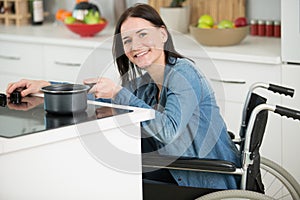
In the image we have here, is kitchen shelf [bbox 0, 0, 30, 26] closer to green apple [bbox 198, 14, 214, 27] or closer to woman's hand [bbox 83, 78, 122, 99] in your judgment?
green apple [bbox 198, 14, 214, 27]

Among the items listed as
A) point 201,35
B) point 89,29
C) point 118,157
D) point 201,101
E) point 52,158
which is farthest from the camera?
point 89,29

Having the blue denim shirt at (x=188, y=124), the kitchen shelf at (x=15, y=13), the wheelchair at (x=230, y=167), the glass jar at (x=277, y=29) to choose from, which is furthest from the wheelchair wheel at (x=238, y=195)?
the kitchen shelf at (x=15, y=13)

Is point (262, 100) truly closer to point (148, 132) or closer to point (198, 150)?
point (198, 150)

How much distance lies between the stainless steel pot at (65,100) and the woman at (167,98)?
0.14m

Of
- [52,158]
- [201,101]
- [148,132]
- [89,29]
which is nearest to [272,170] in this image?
[201,101]

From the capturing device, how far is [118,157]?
2096mm

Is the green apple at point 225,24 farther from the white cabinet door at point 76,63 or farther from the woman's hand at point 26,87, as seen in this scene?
the woman's hand at point 26,87

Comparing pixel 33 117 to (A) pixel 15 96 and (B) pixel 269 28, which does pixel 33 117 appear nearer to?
(A) pixel 15 96

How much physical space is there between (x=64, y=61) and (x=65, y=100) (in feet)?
6.43

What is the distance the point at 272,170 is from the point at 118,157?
80 centimetres

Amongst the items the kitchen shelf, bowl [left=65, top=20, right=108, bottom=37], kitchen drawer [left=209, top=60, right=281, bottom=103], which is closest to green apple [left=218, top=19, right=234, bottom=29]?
kitchen drawer [left=209, top=60, right=281, bottom=103]

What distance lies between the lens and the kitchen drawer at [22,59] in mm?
4098

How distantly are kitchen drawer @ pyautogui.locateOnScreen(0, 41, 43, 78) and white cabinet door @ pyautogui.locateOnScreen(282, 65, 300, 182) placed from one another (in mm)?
1514

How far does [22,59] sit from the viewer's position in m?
4.16
